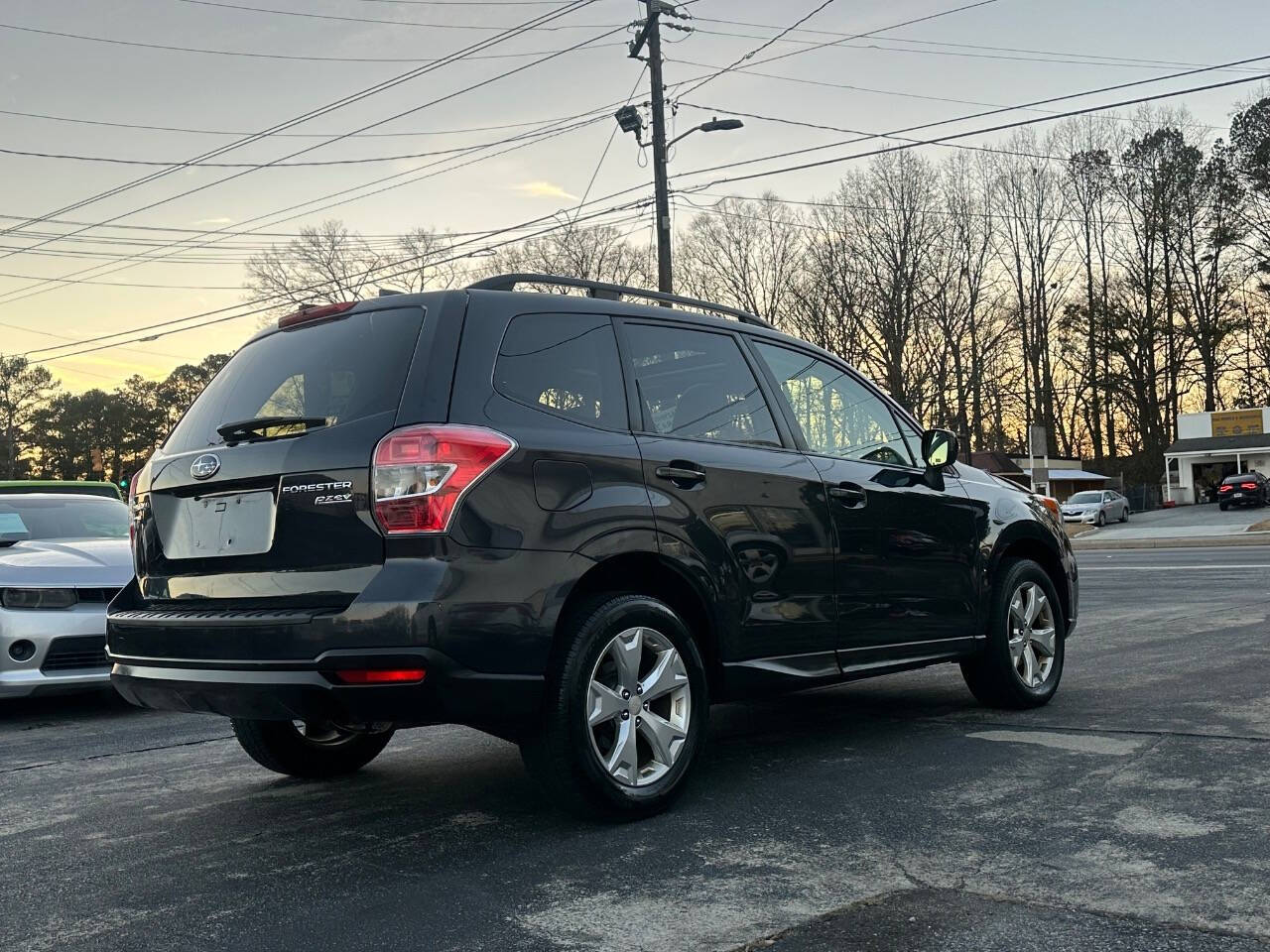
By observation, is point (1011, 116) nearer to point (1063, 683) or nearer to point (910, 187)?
point (1063, 683)

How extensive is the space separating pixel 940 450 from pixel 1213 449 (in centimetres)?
6085

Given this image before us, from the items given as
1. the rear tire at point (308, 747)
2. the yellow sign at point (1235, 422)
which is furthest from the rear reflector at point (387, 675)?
the yellow sign at point (1235, 422)

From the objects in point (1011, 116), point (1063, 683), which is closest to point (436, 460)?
point (1063, 683)

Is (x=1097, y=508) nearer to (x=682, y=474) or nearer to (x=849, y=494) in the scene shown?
(x=849, y=494)

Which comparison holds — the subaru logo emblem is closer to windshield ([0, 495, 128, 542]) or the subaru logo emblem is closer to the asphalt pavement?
the asphalt pavement

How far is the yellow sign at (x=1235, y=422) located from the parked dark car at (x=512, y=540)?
206 feet

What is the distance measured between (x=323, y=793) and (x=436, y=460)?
1.86 meters

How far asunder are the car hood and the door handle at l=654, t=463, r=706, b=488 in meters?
4.29

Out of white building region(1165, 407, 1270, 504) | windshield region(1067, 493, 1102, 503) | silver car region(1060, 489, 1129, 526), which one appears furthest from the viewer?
white building region(1165, 407, 1270, 504)

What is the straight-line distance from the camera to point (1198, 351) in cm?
6469

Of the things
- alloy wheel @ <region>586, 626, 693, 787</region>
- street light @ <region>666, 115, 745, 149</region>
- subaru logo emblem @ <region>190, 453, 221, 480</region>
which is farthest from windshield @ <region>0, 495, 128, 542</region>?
street light @ <region>666, 115, 745, 149</region>

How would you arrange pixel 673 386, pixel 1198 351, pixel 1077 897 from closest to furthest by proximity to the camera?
pixel 1077 897 < pixel 673 386 < pixel 1198 351

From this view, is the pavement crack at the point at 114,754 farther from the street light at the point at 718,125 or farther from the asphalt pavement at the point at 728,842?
the street light at the point at 718,125

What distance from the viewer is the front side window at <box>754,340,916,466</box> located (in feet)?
17.5
